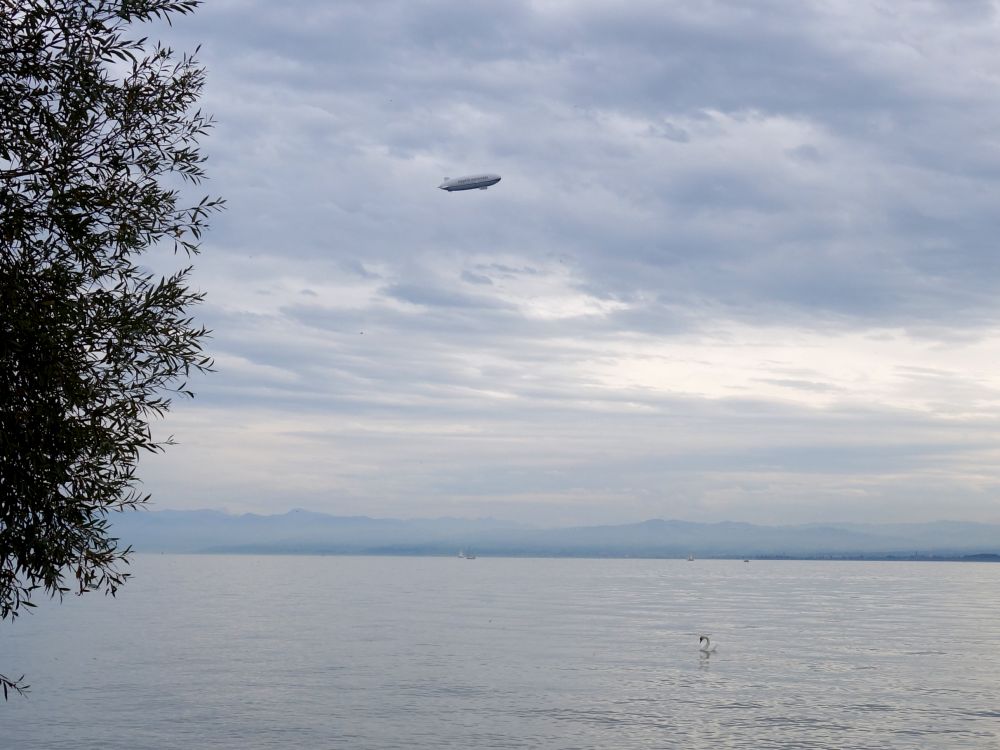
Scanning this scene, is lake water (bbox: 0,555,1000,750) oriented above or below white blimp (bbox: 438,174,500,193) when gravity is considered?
below

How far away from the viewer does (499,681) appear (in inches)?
2367

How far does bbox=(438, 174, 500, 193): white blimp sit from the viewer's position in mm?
162125

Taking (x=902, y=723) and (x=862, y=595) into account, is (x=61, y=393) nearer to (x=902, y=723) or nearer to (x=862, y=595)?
(x=902, y=723)

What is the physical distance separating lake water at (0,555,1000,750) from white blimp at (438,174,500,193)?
71.8m

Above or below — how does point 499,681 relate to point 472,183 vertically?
below

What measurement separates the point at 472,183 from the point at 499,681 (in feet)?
373

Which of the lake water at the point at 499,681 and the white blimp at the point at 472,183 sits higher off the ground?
the white blimp at the point at 472,183

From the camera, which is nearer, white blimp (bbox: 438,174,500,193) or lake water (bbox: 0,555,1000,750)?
lake water (bbox: 0,555,1000,750)

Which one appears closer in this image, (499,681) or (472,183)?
(499,681)

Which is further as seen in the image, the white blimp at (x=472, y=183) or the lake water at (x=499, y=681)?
the white blimp at (x=472, y=183)

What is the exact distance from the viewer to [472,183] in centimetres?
16312

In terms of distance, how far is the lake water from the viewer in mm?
44688

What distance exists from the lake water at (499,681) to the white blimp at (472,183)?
71780 mm

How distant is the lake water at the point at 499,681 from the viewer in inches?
1759
